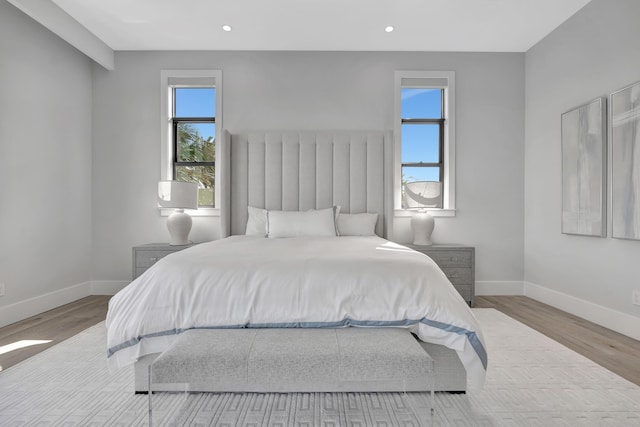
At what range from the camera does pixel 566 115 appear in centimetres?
347

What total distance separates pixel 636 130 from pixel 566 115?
0.85 metres

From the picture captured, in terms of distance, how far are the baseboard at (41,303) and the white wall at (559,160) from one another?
5.15 m

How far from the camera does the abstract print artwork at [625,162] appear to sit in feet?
8.81

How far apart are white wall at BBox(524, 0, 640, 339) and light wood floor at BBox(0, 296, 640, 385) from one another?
0.68 ft

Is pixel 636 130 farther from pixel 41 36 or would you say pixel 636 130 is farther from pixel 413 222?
pixel 41 36

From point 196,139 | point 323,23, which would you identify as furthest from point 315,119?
point 196,139

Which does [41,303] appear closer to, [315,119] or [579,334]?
[315,119]

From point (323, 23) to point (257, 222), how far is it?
7.15ft

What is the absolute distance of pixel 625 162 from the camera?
2.79 meters

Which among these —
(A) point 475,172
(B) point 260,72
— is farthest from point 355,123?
(A) point 475,172

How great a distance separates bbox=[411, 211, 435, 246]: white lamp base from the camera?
3930 millimetres

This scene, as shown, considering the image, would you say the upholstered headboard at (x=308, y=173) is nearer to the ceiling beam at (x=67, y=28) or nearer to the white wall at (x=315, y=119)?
the white wall at (x=315, y=119)

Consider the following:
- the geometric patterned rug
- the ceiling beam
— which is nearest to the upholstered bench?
the geometric patterned rug

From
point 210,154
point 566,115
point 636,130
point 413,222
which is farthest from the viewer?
point 210,154
